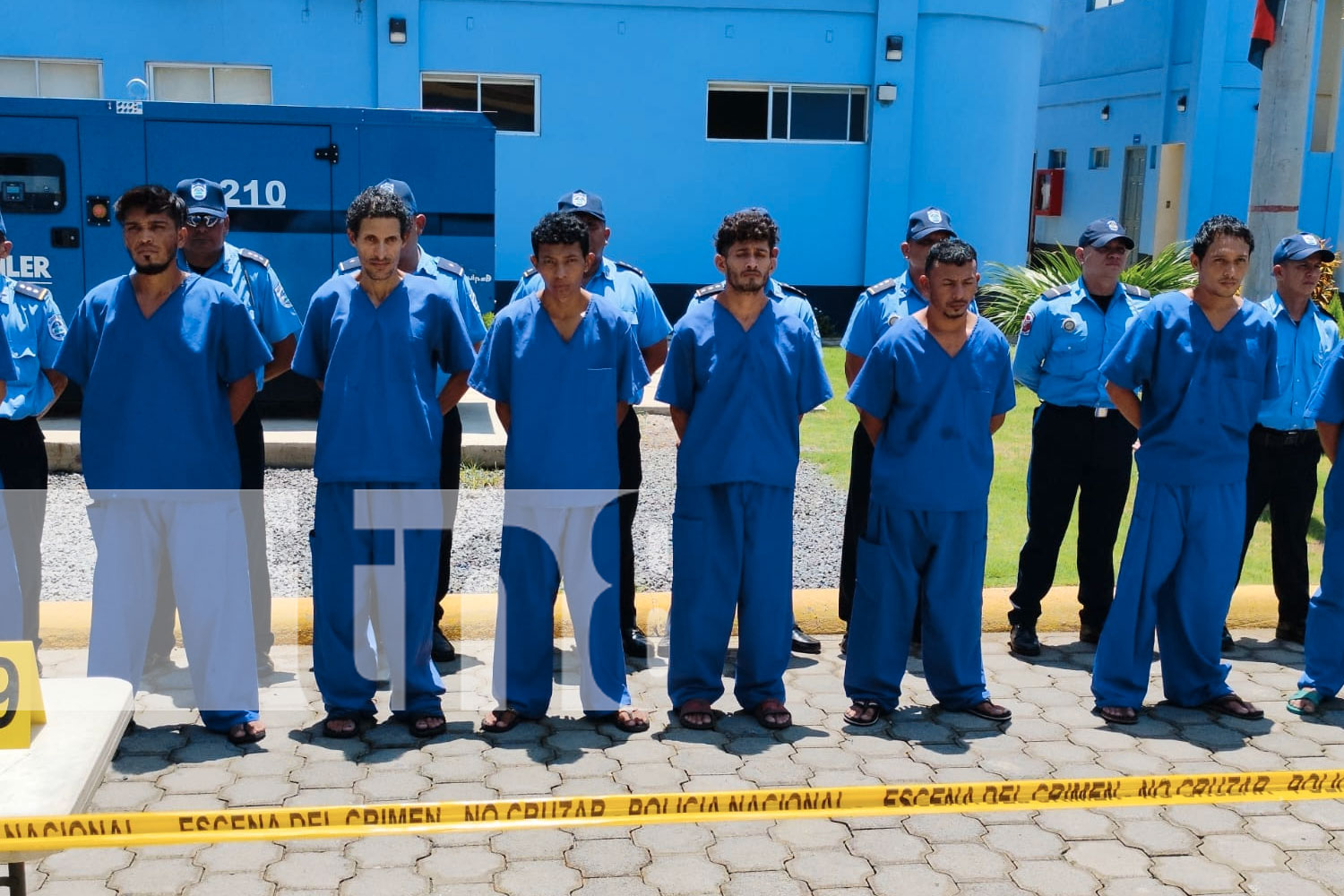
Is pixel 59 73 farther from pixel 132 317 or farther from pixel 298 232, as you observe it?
pixel 132 317

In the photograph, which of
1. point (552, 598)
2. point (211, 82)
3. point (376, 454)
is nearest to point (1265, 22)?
point (552, 598)

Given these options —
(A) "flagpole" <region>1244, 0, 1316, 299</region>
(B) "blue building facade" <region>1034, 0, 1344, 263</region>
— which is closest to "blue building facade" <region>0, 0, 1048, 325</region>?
(B) "blue building facade" <region>1034, 0, 1344, 263</region>

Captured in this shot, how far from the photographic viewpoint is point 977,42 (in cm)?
1631

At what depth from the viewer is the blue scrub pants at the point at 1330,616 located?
514 cm

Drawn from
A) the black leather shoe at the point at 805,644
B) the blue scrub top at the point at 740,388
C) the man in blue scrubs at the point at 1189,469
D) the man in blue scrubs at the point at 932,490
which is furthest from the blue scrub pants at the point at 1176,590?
the blue scrub top at the point at 740,388

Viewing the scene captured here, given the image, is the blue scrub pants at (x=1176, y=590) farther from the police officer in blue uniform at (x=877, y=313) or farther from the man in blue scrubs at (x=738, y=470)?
the man in blue scrubs at (x=738, y=470)

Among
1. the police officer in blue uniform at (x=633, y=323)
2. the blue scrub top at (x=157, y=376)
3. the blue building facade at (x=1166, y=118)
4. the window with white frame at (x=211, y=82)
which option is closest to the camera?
the blue scrub top at (x=157, y=376)

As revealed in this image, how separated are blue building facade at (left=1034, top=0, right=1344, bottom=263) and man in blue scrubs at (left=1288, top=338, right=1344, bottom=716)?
1235cm

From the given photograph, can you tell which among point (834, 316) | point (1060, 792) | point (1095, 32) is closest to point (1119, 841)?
point (1060, 792)

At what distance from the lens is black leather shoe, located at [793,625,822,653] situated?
588 centimetres

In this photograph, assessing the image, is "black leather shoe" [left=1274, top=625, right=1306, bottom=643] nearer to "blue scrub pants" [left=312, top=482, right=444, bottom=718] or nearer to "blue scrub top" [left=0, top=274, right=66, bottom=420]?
"blue scrub pants" [left=312, top=482, right=444, bottom=718]

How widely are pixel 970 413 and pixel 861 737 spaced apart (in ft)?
3.99

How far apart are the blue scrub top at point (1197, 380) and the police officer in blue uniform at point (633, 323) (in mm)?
1797

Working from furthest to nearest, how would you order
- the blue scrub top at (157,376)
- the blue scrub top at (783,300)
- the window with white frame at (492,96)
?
the window with white frame at (492,96) → the blue scrub top at (783,300) → the blue scrub top at (157,376)
